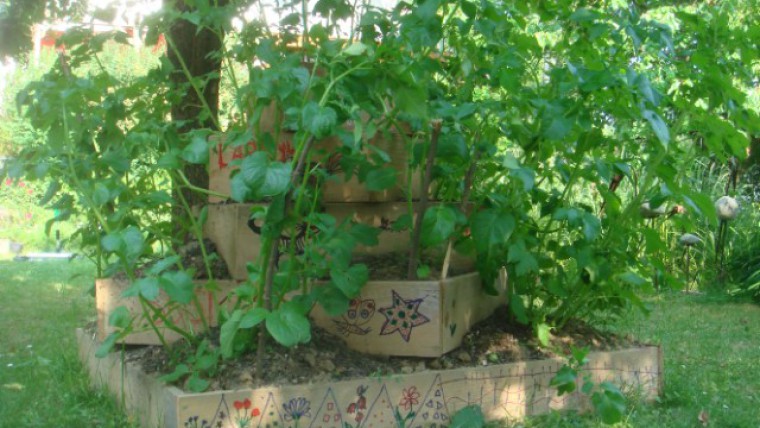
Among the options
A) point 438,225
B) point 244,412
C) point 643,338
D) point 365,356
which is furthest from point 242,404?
point 643,338

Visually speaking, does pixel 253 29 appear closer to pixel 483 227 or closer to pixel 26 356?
pixel 483 227

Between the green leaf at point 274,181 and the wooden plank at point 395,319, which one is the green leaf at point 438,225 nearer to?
the wooden plank at point 395,319

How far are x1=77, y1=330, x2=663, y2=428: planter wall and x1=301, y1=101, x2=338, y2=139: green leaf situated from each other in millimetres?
1071

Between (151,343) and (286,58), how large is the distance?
1.58m

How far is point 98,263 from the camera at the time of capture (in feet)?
12.3

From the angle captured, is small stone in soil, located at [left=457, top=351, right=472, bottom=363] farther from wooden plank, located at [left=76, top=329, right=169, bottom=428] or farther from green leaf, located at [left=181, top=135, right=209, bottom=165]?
green leaf, located at [left=181, top=135, right=209, bottom=165]

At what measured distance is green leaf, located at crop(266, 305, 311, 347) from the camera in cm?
273

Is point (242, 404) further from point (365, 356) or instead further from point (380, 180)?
point (380, 180)

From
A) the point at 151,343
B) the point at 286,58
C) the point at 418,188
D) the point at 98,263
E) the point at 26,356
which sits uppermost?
the point at 286,58

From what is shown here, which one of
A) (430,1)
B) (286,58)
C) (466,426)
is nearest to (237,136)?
(286,58)

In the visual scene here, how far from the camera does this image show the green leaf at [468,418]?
322 centimetres

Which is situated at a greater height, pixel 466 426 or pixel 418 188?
pixel 418 188

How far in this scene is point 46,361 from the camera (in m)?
4.61

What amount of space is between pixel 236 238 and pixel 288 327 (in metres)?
1.06
